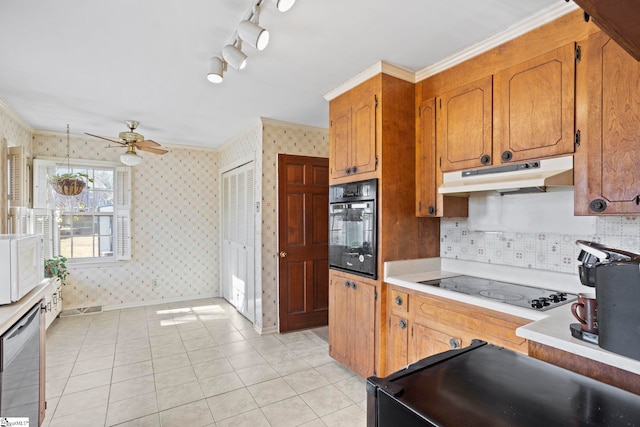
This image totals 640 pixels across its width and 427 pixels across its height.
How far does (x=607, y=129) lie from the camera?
1.59 m

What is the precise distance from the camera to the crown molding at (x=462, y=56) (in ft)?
5.97

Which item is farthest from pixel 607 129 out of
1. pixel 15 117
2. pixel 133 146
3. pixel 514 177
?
pixel 15 117

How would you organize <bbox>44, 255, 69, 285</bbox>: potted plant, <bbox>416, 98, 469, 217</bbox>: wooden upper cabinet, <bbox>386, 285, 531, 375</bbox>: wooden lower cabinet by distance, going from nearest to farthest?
1. <bbox>386, 285, 531, 375</bbox>: wooden lower cabinet
2. <bbox>416, 98, 469, 217</bbox>: wooden upper cabinet
3. <bbox>44, 255, 69, 285</bbox>: potted plant

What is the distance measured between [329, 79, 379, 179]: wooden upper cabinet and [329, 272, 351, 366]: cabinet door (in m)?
1.00

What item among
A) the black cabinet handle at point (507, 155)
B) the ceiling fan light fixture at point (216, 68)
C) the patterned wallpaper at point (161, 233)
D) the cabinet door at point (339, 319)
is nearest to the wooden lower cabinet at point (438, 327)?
the cabinet door at point (339, 319)

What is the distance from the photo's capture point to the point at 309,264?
401 cm

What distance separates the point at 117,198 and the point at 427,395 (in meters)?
5.22

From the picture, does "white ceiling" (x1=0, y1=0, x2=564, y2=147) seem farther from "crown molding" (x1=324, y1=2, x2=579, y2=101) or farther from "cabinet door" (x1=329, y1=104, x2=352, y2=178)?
"cabinet door" (x1=329, y1=104, x2=352, y2=178)

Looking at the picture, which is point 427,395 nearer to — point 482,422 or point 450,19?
point 482,422

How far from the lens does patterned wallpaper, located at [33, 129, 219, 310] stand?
4.61 m

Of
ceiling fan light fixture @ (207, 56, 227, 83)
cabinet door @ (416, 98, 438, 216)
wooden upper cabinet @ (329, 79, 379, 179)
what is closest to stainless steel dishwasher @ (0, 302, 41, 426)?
ceiling fan light fixture @ (207, 56, 227, 83)

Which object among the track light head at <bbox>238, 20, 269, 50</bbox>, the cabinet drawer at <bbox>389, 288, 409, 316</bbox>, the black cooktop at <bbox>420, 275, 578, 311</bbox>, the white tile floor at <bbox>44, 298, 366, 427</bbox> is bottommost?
the white tile floor at <bbox>44, 298, 366, 427</bbox>

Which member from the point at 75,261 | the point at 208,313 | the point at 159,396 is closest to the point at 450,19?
the point at 159,396

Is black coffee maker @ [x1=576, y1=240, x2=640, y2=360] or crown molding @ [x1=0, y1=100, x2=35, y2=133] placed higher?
crown molding @ [x1=0, y1=100, x2=35, y2=133]
